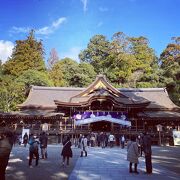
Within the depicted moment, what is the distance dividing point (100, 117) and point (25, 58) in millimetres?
29288

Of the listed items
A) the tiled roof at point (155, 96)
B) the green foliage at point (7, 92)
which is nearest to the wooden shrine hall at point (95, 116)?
the tiled roof at point (155, 96)

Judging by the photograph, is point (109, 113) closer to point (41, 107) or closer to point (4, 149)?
point (41, 107)

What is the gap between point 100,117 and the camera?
24641 mm

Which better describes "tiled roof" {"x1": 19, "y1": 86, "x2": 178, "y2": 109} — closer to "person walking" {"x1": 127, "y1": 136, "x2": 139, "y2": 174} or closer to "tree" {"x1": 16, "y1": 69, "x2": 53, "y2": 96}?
"tree" {"x1": 16, "y1": 69, "x2": 53, "y2": 96}

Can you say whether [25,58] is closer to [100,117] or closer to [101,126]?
[101,126]

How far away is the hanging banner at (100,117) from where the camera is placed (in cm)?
2456

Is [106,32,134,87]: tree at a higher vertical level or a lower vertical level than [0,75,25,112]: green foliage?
higher

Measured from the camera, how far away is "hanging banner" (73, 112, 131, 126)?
24.6 meters

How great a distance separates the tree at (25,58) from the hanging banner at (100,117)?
2387cm

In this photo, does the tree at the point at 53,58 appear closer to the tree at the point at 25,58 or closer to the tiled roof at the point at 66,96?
the tree at the point at 25,58

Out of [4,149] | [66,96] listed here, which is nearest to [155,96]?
[66,96]

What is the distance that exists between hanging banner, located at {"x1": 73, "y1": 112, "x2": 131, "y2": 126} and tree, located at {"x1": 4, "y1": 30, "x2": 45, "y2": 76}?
78.3ft

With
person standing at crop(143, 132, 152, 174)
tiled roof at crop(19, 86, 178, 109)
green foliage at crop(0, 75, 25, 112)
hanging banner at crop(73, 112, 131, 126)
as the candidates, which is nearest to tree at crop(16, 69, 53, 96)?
green foliage at crop(0, 75, 25, 112)

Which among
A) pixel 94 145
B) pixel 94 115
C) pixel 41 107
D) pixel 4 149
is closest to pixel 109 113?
pixel 94 115
